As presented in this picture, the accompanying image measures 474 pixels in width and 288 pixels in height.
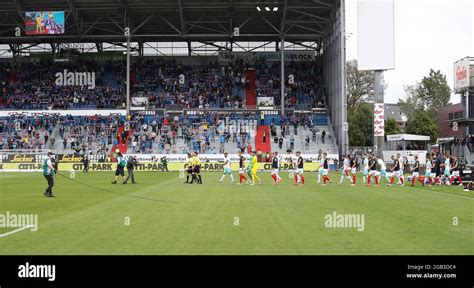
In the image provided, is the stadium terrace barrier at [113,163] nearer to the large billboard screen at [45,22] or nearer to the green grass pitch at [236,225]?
the large billboard screen at [45,22]

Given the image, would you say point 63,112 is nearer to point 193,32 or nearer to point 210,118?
point 210,118

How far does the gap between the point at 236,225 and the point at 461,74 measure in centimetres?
4349

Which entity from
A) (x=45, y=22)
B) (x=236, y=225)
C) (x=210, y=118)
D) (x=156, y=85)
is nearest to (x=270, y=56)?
(x=210, y=118)

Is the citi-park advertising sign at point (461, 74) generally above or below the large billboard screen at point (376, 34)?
below

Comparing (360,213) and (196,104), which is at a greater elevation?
(196,104)

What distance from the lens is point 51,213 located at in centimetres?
1692

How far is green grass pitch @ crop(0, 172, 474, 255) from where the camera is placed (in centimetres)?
1090

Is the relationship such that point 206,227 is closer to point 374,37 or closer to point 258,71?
point 374,37

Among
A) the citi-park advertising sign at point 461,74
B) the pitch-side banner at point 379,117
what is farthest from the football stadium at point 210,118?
the citi-park advertising sign at point 461,74

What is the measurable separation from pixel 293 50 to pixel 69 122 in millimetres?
30250

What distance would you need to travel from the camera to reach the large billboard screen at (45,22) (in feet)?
186

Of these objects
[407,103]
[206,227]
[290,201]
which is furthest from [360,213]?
[407,103]

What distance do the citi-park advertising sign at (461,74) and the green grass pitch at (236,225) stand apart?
2903 cm

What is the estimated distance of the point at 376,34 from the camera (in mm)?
47406
